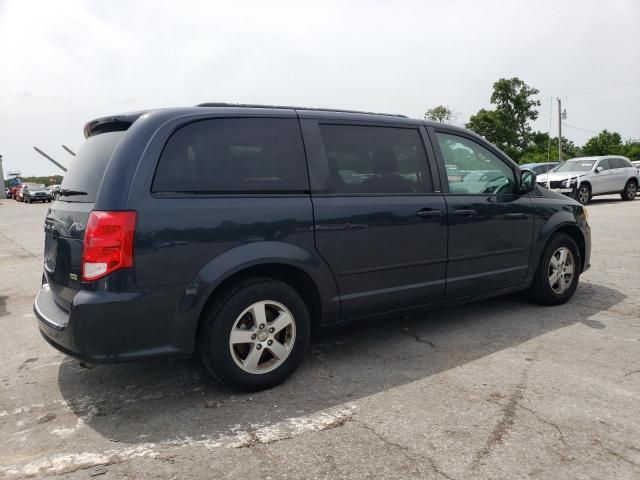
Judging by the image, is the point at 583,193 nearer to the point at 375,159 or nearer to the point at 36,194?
the point at 375,159

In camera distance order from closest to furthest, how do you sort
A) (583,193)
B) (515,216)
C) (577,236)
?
(515,216) → (577,236) → (583,193)

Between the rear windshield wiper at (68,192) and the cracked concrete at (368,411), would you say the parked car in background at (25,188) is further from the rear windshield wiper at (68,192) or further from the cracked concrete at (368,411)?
the rear windshield wiper at (68,192)

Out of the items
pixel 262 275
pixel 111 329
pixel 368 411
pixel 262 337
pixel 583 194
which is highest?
pixel 583 194

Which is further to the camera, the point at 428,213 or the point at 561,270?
the point at 561,270

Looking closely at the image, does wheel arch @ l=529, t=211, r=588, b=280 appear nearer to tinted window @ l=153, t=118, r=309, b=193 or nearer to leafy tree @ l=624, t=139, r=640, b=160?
tinted window @ l=153, t=118, r=309, b=193

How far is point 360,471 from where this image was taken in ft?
7.73

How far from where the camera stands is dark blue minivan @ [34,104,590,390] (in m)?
2.81

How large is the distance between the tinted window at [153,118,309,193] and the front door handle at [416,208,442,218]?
3.24 feet

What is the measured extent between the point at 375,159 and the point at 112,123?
5.99ft

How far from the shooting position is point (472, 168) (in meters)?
4.39

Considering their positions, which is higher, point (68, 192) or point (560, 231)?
point (68, 192)

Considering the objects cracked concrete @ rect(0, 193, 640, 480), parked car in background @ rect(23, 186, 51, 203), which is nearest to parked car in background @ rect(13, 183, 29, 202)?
parked car in background @ rect(23, 186, 51, 203)

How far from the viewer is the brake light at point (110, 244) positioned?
2.74 m

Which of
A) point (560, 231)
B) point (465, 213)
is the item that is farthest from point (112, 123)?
point (560, 231)
